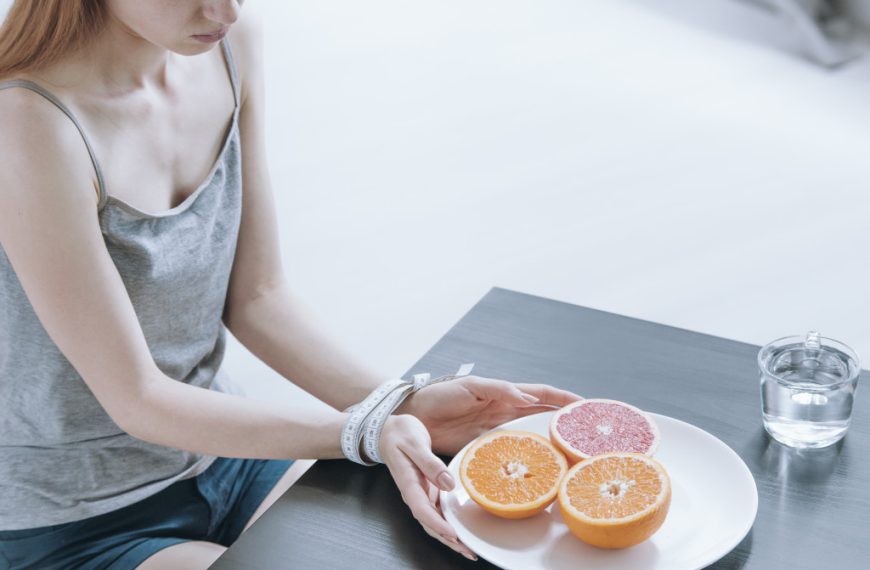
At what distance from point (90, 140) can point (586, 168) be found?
248cm

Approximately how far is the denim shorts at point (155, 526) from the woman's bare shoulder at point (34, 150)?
0.41m

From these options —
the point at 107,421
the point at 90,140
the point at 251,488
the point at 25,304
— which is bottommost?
the point at 251,488

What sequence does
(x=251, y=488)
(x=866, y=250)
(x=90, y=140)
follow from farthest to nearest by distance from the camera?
1. (x=866, y=250)
2. (x=251, y=488)
3. (x=90, y=140)

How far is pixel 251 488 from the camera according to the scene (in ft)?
4.93

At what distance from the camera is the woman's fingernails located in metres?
1.08

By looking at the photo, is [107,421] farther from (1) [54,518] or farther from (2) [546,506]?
(2) [546,506]

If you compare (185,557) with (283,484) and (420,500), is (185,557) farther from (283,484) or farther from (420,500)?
(420,500)

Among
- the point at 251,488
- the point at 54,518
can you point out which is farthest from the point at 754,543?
the point at 54,518

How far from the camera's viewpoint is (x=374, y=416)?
1197mm

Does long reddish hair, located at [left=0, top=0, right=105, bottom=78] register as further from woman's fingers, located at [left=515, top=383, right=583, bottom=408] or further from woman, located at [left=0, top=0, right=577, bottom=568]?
woman's fingers, located at [left=515, top=383, right=583, bottom=408]

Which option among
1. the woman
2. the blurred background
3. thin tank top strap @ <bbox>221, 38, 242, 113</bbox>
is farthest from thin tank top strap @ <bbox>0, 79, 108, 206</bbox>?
the blurred background

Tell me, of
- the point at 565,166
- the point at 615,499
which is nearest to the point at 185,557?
the point at 615,499

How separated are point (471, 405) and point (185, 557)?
358 mm

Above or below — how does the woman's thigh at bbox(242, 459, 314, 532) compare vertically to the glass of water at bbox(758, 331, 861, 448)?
below
